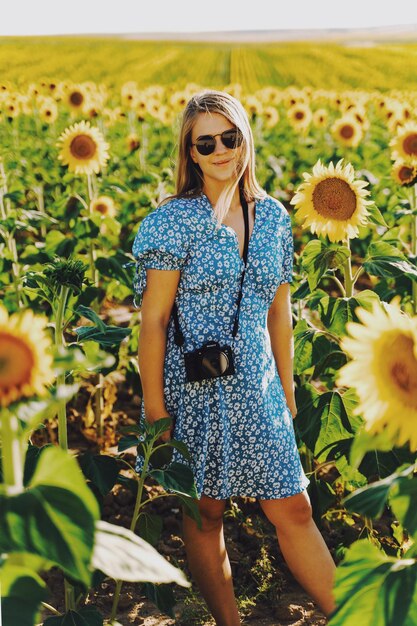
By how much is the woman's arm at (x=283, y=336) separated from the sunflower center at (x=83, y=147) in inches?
94.0

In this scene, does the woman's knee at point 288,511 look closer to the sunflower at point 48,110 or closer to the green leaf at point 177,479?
the green leaf at point 177,479

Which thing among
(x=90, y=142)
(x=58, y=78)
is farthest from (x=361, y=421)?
(x=58, y=78)

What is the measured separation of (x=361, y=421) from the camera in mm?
2564

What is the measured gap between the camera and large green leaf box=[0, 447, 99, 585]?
1096 millimetres

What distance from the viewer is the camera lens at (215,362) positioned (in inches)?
88.3

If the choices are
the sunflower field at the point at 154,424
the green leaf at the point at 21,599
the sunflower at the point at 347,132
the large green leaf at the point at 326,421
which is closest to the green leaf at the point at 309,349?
the sunflower field at the point at 154,424

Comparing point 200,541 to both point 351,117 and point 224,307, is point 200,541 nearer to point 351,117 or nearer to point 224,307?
point 224,307

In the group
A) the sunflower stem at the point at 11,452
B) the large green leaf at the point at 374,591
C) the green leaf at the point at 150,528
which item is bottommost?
the green leaf at the point at 150,528

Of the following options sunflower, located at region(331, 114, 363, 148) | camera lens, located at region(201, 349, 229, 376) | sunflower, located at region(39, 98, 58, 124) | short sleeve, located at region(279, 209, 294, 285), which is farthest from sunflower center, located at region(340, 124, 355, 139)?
camera lens, located at region(201, 349, 229, 376)

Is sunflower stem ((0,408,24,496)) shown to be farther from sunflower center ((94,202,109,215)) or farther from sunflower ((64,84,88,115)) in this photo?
sunflower ((64,84,88,115))

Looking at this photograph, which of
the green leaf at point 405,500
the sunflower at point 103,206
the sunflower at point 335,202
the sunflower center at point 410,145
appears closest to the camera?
the green leaf at point 405,500

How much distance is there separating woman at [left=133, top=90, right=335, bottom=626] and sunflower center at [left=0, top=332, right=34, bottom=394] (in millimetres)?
1119

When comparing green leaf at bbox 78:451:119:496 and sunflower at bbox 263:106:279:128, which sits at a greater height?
sunflower at bbox 263:106:279:128

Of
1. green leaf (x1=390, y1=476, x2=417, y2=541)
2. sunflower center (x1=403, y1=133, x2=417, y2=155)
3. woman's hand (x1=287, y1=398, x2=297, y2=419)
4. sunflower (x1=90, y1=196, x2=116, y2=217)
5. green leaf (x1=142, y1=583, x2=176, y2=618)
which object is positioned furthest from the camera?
sunflower (x1=90, y1=196, x2=116, y2=217)
